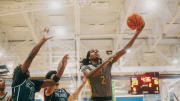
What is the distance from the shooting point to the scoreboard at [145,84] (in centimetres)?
1152

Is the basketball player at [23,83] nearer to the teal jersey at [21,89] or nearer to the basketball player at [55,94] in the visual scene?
the teal jersey at [21,89]

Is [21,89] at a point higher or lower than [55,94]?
higher

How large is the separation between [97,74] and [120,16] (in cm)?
800

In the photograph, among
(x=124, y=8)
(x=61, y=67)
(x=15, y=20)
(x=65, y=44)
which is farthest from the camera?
(x=65, y=44)

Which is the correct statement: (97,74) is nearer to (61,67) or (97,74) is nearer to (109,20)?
(61,67)

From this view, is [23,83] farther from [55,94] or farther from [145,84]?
[145,84]

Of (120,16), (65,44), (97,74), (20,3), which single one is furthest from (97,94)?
(65,44)

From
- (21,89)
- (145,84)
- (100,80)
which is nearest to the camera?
(21,89)

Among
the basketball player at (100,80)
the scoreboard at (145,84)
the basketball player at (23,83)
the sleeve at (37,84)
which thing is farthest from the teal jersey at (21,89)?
the scoreboard at (145,84)

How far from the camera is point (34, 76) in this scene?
559 inches

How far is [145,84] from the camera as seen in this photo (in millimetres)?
11719

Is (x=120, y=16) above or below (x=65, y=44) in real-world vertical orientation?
above

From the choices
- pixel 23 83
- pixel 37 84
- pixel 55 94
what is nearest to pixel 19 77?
pixel 23 83

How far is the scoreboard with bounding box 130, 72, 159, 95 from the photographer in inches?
453
